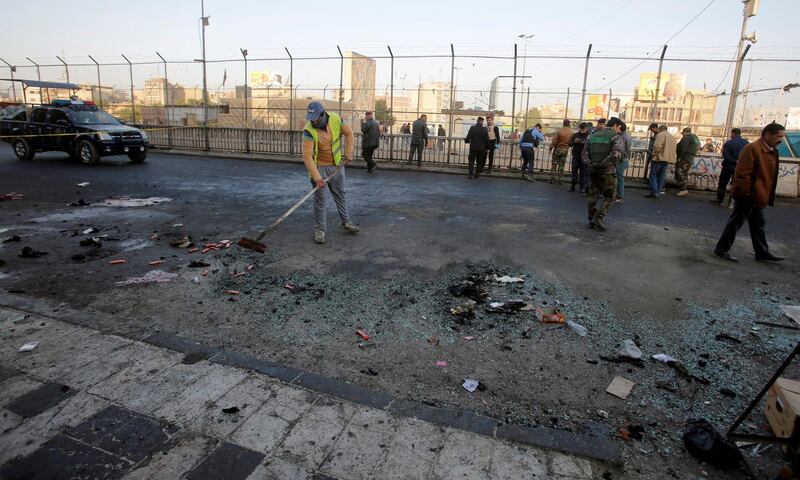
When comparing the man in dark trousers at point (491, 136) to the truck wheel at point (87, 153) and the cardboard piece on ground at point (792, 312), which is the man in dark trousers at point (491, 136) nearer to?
the cardboard piece on ground at point (792, 312)

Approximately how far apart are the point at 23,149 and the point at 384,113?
1286 centimetres

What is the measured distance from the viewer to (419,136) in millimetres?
16172

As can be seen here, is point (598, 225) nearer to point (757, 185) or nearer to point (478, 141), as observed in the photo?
point (757, 185)

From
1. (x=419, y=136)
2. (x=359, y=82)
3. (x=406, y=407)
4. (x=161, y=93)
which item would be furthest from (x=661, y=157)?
(x=161, y=93)

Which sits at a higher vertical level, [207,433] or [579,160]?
[579,160]

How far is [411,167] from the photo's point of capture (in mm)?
16594

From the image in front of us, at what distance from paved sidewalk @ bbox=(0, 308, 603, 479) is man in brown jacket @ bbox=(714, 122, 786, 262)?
5.57m

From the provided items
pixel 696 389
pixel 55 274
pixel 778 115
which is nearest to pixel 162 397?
pixel 55 274

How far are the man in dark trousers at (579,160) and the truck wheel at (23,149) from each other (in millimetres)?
17325

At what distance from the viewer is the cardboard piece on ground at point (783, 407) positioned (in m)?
2.55

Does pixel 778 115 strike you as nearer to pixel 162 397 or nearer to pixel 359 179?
pixel 359 179

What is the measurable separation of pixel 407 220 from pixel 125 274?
4.54 meters

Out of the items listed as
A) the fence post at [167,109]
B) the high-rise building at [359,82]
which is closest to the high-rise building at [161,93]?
the fence post at [167,109]

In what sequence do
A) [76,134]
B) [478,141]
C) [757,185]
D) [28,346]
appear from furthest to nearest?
[76,134], [478,141], [757,185], [28,346]
